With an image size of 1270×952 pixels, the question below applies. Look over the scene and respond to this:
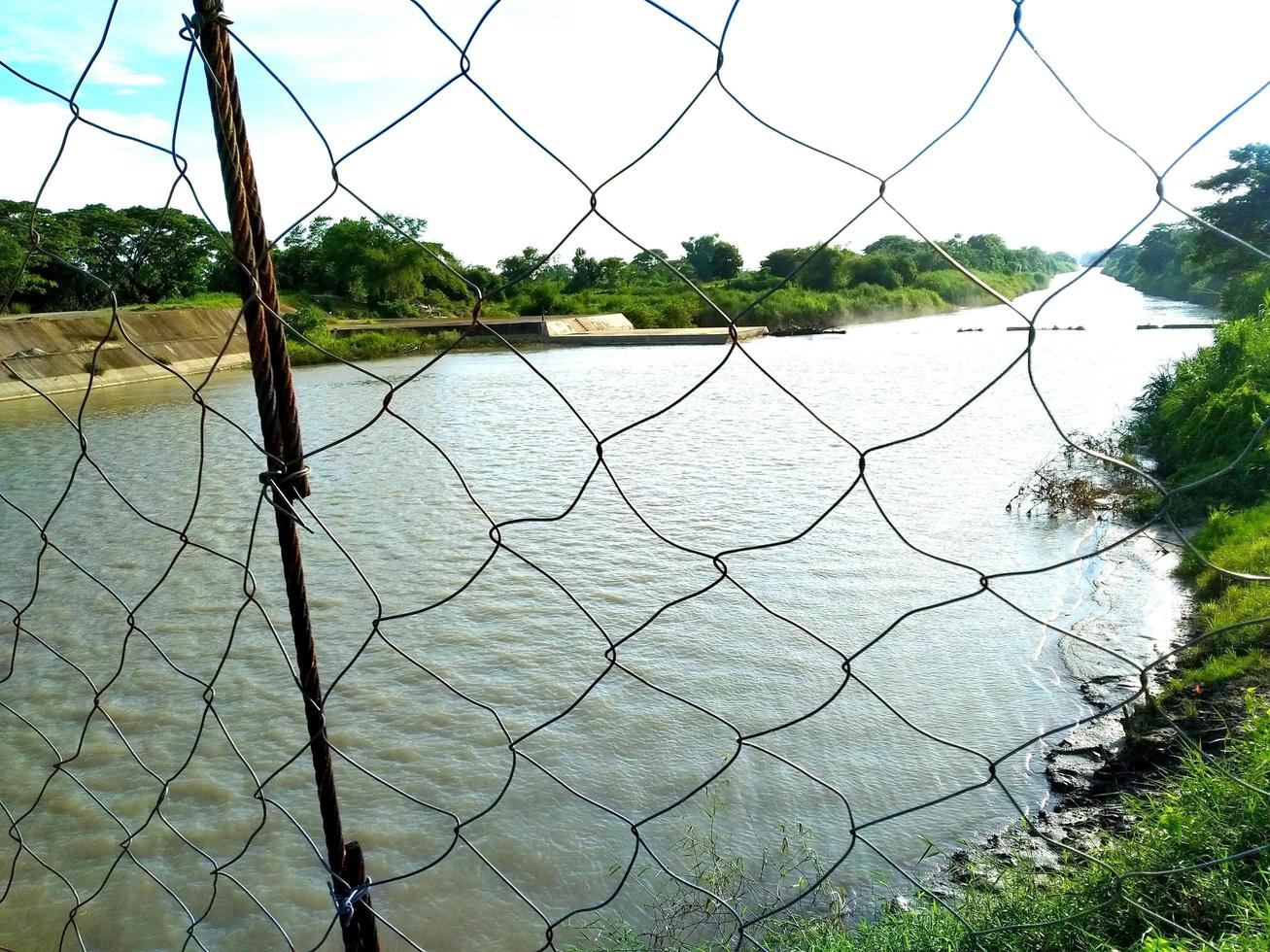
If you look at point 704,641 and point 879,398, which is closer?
point 704,641

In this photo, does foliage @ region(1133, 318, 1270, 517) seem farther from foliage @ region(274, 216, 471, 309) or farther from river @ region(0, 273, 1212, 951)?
foliage @ region(274, 216, 471, 309)

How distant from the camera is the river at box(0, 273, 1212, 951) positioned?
2641mm

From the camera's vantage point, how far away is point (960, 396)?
1024 cm

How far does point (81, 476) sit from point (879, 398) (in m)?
7.27

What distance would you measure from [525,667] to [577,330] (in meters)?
17.9

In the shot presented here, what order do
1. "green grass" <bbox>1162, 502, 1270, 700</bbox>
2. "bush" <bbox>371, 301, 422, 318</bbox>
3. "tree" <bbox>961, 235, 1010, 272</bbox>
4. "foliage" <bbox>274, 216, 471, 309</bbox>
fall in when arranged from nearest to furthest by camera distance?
1. "tree" <bbox>961, 235, 1010, 272</bbox>
2. "green grass" <bbox>1162, 502, 1270, 700</bbox>
3. "foliage" <bbox>274, 216, 471, 309</bbox>
4. "bush" <bbox>371, 301, 422, 318</bbox>

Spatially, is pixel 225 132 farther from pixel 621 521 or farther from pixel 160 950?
pixel 621 521

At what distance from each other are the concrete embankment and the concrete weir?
9.27ft

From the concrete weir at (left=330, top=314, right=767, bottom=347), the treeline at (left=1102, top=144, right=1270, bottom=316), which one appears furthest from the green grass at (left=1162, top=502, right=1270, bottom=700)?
the concrete weir at (left=330, top=314, right=767, bottom=347)

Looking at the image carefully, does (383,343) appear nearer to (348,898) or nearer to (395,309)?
(395,309)

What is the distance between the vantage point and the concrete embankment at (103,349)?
13.9 m

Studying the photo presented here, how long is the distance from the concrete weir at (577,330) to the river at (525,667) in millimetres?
11714

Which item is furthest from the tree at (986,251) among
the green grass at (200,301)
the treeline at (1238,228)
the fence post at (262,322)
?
the green grass at (200,301)

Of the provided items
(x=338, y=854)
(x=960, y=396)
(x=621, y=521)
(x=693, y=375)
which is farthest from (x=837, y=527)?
(x=693, y=375)
